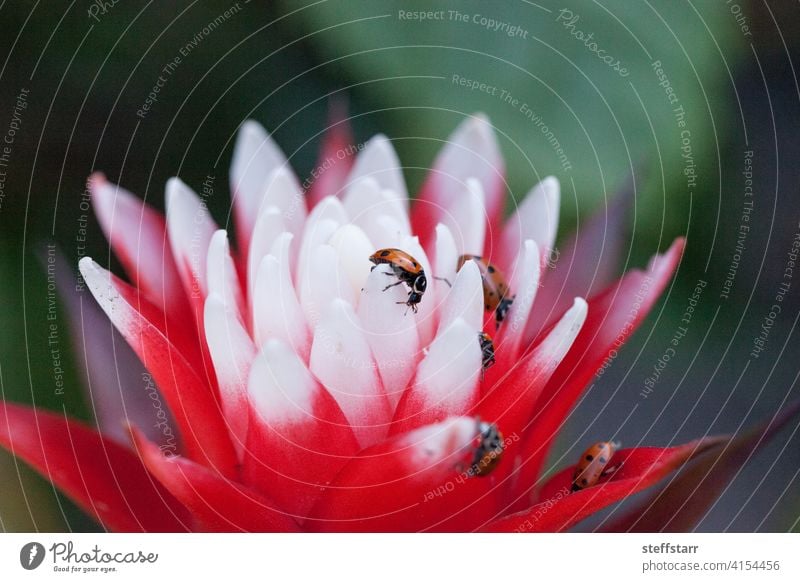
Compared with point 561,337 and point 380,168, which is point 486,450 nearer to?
point 561,337

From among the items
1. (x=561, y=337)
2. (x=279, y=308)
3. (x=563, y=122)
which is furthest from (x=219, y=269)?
(x=563, y=122)

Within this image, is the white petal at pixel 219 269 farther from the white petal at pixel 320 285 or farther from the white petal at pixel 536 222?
the white petal at pixel 536 222

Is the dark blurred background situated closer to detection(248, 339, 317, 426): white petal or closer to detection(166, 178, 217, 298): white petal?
detection(166, 178, 217, 298): white petal

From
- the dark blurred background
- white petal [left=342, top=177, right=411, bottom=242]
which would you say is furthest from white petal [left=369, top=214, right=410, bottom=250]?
the dark blurred background
